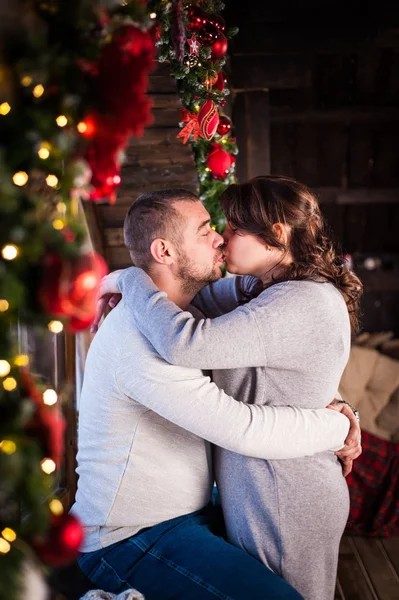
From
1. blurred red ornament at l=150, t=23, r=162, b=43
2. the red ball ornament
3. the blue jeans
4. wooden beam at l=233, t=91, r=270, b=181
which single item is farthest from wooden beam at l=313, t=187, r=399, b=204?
the blue jeans

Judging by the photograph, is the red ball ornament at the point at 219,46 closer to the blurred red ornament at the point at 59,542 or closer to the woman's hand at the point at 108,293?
the woman's hand at the point at 108,293

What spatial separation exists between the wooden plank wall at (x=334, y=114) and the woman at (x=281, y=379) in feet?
8.99

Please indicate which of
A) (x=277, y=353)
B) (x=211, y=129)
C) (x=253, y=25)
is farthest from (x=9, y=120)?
(x=253, y=25)

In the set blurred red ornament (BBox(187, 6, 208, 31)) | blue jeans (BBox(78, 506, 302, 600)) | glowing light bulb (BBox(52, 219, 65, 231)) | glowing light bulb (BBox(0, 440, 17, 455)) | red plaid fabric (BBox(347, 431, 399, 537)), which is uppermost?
blurred red ornament (BBox(187, 6, 208, 31))

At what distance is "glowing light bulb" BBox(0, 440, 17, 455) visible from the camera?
91 centimetres

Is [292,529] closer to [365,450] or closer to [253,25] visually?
[365,450]

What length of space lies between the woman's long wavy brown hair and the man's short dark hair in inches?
6.7

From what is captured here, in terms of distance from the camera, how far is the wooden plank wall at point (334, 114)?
4.30 meters

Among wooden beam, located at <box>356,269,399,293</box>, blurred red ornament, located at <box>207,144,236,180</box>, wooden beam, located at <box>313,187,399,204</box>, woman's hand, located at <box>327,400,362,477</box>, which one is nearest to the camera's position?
woman's hand, located at <box>327,400,362,477</box>

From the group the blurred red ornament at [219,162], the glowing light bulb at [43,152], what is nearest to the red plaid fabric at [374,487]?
the blurred red ornament at [219,162]

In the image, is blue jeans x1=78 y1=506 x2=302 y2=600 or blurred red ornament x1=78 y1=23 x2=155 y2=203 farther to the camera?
blue jeans x1=78 y1=506 x2=302 y2=600

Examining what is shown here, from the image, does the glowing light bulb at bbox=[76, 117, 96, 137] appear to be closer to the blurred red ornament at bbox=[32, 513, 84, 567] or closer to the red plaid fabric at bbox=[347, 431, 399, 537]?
the blurred red ornament at bbox=[32, 513, 84, 567]

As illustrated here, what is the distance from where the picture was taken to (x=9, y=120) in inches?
36.9

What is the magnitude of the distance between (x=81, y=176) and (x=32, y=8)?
0.24 m
